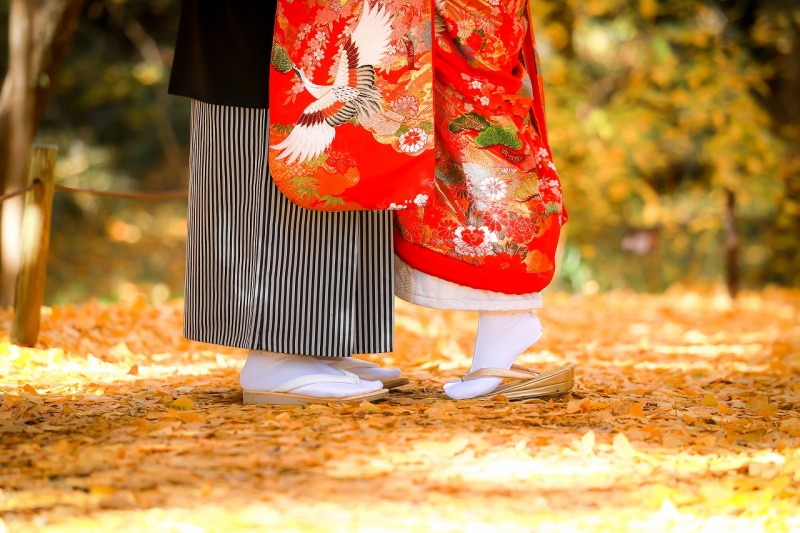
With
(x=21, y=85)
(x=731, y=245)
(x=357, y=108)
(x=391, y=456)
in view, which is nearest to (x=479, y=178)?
(x=357, y=108)

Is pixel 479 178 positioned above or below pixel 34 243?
above

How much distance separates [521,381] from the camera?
2.36 m

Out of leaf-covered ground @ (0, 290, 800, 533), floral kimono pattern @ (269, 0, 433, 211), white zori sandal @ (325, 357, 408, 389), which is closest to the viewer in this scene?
leaf-covered ground @ (0, 290, 800, 533)

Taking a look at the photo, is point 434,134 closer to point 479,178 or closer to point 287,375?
point 479,178

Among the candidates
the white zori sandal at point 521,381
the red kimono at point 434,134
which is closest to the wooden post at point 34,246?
the red kimono at point 434,134

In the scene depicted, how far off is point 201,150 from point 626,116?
14.7 feet

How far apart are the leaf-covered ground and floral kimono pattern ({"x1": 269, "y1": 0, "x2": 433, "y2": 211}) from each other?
21.1 inches

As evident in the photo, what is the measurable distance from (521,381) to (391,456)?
25.8 inches

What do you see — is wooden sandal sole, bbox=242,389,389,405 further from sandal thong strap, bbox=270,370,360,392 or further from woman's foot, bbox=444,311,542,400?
woman's foot, bbox=444,311,542,400

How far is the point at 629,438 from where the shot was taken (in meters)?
2.00

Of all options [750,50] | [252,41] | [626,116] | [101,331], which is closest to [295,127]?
[252,41]

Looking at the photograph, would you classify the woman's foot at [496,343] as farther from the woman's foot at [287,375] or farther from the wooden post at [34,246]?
the wooden post at [34,246]

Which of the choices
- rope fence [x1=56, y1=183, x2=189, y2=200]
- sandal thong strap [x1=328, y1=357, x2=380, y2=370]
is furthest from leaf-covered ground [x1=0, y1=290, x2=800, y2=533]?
rope fence [x1=56, y1=183, x2=189, y2=200]

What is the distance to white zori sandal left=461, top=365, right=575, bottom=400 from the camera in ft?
7.68
